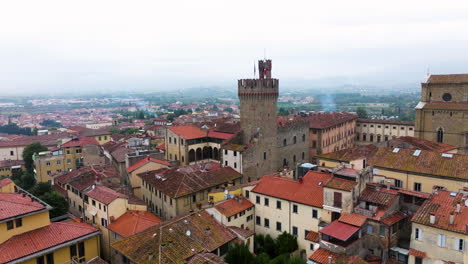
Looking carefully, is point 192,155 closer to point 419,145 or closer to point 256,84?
point 256,84

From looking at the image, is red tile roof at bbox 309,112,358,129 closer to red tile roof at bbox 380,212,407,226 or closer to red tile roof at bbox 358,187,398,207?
red tile roof at bbox 358,187,398,207

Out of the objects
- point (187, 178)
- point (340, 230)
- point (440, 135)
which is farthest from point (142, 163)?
point (440, 135)

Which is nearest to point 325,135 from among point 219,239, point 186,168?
point 186,168

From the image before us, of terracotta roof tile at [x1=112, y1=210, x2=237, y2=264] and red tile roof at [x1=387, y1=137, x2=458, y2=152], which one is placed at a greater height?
red tile roof at [x1=387, y1=137, x2=458, y2=152]

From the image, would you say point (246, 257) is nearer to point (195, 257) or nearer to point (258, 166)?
point (195, 257)

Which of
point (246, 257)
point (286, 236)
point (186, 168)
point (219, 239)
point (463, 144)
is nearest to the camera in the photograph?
point (246, 257)

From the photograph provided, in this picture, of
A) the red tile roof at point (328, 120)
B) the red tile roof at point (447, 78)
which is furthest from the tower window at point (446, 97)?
the red tile roof at point (328, 120)

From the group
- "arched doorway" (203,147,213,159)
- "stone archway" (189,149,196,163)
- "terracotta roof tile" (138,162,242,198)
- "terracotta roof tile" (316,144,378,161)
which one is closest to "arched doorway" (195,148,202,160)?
"stone archway" (189,149,196,163)
